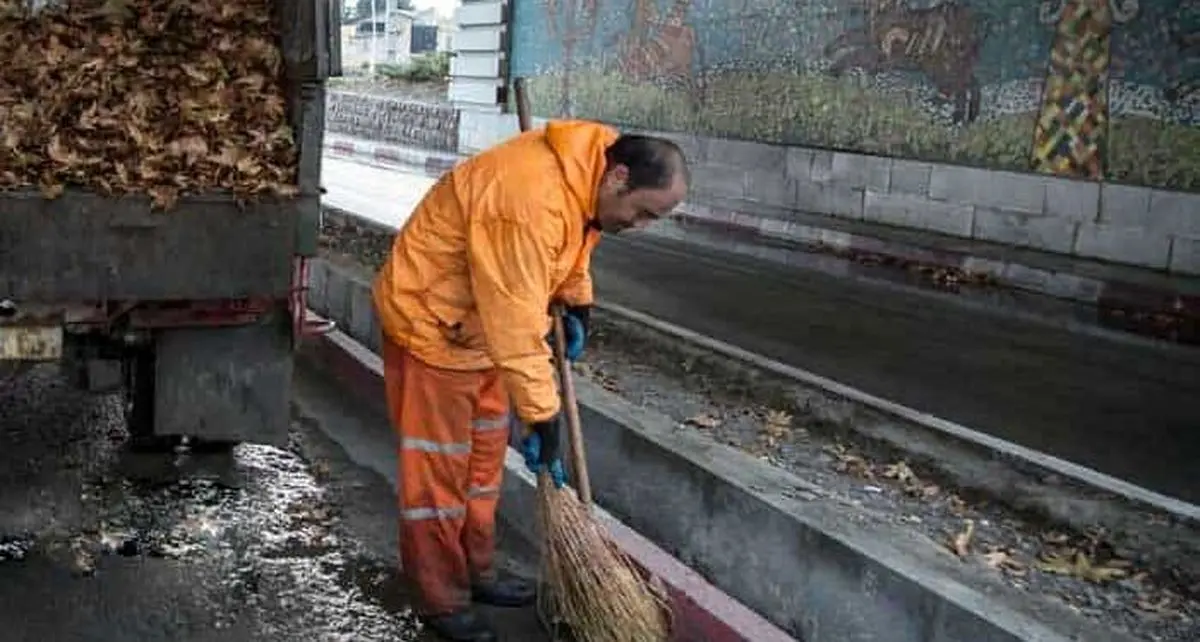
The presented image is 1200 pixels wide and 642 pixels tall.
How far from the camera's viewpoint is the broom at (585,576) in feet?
13.0

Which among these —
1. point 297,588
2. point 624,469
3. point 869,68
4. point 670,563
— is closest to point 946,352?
point 624,469

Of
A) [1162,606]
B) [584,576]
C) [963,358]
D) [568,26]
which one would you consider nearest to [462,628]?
[584,576]

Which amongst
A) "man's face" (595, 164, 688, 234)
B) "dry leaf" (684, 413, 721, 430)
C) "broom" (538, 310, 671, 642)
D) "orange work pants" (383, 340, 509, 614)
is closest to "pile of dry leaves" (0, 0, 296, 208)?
"orange work pants" (383, 340, 509, 614)

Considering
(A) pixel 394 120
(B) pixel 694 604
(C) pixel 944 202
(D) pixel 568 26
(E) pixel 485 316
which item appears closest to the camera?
(E) pixel 485 316

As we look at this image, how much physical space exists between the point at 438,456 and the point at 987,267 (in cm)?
922

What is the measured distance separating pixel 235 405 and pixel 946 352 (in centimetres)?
554

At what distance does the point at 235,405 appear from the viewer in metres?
4.95

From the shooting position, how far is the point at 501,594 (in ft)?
14.8

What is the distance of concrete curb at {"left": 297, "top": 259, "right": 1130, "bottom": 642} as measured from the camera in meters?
3.71

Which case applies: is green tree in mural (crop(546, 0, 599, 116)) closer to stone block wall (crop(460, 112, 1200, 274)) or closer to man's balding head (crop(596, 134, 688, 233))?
stone block wall (crop(460, 112, 1200, 274))

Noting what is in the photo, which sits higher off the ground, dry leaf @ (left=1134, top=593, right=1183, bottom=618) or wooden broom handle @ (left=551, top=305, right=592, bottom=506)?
wooden broom handle @ (left=551, top=305, right=592, bottom=506)

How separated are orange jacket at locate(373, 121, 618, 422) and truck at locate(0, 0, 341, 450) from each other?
2.33 feet

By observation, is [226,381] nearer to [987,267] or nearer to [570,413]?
[570,413]

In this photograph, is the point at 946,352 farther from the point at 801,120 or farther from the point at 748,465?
the point at 801,120
